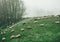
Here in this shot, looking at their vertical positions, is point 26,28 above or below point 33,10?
above

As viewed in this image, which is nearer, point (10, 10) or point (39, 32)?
point (39, 32)

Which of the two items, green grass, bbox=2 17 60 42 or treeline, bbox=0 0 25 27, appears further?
treeline, bbox=0 0 25 27

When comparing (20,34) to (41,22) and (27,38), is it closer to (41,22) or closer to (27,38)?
(27,38)

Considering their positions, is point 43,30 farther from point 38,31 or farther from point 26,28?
point 26,28

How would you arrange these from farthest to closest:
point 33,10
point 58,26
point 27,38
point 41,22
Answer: point 33,10 → point 41,22 → point 58,26 → point 27,38

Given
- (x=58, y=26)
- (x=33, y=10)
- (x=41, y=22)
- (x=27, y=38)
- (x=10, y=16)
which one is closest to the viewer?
(x=27, y=38)

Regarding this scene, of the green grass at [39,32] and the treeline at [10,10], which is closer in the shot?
the green grass at [39,32]

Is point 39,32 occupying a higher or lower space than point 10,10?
higher

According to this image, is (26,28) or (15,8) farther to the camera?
(15,8)

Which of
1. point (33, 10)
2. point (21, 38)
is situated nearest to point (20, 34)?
point (21, 38)

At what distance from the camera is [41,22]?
58.1 feet

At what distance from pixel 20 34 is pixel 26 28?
1256 millimetres

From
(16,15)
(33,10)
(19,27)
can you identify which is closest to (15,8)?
(16,15)

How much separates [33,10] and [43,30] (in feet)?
172
